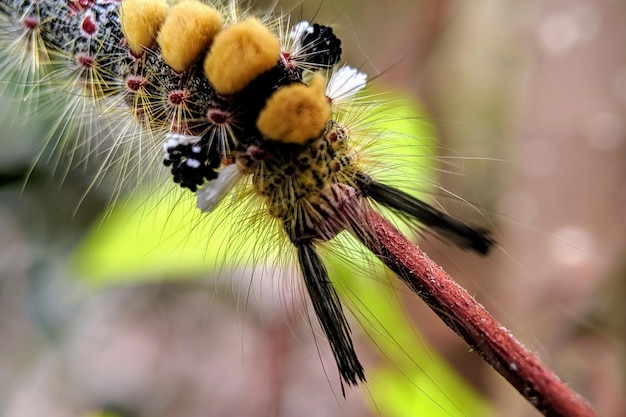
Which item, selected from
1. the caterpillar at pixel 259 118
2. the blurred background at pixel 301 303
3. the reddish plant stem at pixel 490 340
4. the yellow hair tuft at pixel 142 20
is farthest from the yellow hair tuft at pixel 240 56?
the blurred background at pixel 301 303

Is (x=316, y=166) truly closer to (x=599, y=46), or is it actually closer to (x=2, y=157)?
(x=2, y=157)

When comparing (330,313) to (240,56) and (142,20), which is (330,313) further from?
(142,20)

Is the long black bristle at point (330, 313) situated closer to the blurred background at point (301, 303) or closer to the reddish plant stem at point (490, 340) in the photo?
the reddish plant stem at point (490, 340)

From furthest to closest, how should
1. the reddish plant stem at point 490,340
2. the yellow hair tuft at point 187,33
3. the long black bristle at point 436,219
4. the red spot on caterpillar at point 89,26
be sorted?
the red spot on caterpillar at point 89,26
the yellow hair tuft at point 187,33
the long black bristle at point 436,219
the reddish plant stem at point 490,340

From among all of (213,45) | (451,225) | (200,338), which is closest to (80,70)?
(213,45)

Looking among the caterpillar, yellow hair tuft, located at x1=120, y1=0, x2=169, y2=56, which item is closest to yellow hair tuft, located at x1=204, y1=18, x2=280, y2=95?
the caterpillar

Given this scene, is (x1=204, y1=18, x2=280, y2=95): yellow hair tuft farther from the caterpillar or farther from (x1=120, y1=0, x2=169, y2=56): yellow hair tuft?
(x1=120, y1=0, x2=169, y2=56): yellow hair tuft
